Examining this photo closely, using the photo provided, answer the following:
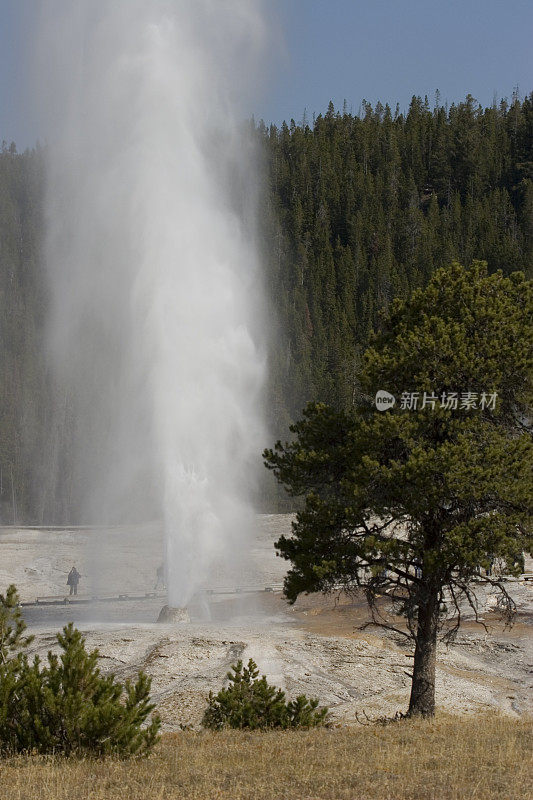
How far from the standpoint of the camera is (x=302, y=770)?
1073 centimetres

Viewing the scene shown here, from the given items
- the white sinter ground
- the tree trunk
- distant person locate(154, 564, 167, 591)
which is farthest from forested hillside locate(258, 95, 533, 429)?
the tree trunk

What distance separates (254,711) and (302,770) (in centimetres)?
343

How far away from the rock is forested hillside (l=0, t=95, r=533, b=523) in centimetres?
5570

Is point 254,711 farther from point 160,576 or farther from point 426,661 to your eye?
point 160,576

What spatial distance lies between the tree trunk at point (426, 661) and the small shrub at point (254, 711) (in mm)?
2280

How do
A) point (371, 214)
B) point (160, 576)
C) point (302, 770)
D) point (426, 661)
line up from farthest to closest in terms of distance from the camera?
point (371, 214), point (160, 576), point (426, 661), point (302, 770)

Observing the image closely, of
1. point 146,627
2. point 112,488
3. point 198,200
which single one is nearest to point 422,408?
point 146,627

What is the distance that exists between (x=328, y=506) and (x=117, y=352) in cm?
2456

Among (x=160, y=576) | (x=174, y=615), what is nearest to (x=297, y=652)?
(x=174, y=615)

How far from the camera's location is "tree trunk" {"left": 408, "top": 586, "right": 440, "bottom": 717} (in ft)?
51.4

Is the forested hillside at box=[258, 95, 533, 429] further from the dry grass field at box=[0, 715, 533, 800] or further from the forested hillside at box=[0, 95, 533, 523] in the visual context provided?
the dry grass field at box=[0, 715, 533, 800]

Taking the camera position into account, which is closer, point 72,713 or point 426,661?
point 72,713

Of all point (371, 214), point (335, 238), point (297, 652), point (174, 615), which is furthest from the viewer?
point (335, 238)

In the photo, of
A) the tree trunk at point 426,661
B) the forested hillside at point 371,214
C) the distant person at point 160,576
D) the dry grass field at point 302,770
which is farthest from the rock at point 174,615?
the forested hillside at point 371,214
